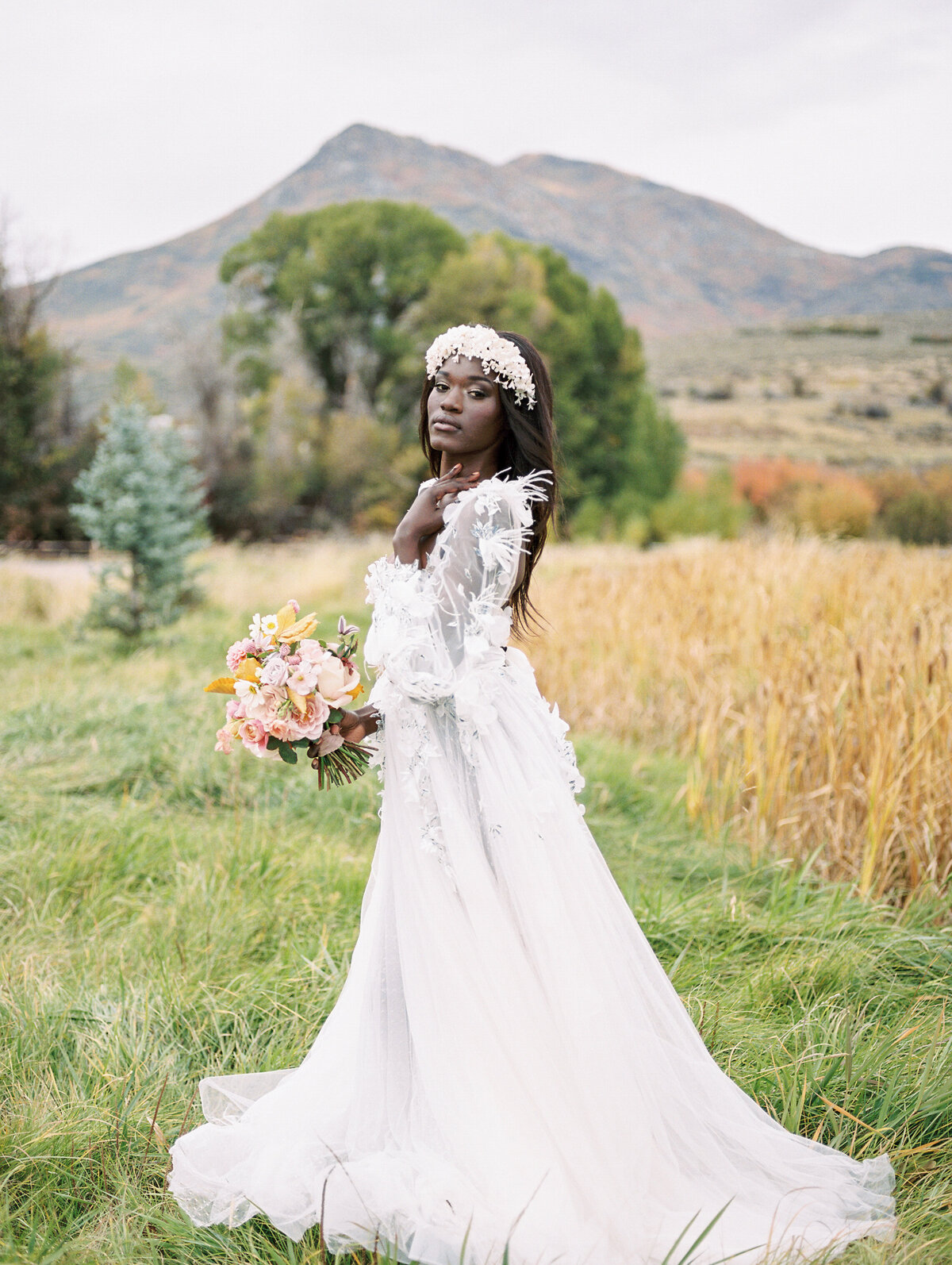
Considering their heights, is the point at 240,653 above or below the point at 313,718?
above

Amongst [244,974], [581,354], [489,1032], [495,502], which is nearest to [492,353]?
[495,502]

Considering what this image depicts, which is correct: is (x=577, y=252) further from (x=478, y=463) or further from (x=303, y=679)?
(x=303, y=679)

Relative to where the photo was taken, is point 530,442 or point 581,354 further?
point 581,354

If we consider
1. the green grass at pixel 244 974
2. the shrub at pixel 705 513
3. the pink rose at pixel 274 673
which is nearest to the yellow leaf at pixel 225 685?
the pink rose at pixel 274 673

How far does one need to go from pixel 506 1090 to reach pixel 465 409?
1.45 m

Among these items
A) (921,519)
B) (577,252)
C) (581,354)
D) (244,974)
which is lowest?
(244,974)

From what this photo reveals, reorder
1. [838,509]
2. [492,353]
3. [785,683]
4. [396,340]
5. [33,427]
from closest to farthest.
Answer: [492,353], [785,683], [33,427], [838,509], [396,340]

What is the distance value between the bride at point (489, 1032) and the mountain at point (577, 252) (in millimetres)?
24729

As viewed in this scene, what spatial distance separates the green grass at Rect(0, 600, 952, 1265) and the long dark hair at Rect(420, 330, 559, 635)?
1.49m

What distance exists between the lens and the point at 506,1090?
5.91 ft

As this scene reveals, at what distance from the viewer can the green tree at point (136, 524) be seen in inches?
323

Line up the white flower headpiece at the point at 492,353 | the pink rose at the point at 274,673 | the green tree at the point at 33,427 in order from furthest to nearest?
the green tree at the point at 33,427 < the white flower headpiece at the point at 492,353 < the pink rose at the point at 274,673

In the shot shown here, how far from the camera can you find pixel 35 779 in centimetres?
459

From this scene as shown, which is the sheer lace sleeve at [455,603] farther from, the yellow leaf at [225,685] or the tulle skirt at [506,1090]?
the yellow leaf at [225,685]
